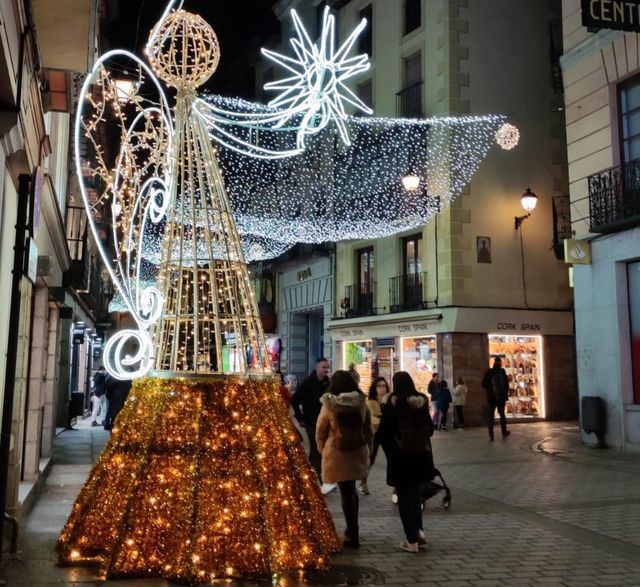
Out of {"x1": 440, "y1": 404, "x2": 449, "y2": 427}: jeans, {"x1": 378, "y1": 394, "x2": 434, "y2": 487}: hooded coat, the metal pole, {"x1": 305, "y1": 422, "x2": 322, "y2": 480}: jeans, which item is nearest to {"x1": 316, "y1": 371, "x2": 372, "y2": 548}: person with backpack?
{"x1": 378, "y1": 394, "x2": 434, "y2": 487}: hooded coat

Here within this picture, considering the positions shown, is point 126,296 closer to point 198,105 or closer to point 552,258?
point 198,105

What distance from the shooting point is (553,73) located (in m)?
21.5

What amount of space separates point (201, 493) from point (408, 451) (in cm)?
191

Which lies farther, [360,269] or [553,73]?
[360,269]

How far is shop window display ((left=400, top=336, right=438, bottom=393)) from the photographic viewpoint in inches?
832

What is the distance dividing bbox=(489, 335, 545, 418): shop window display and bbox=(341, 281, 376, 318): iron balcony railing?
456cm

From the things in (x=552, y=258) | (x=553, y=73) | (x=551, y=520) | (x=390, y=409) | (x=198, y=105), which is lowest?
(x=551, y=520)

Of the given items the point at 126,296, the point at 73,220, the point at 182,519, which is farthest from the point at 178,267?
the point at 73,220

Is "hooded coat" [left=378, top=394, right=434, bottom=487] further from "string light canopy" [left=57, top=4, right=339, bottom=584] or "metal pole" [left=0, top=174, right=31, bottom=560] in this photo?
"metal pole" [left=0, top=174, right=31, bottom=560]

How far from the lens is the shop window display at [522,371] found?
822 inches

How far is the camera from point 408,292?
862 inches

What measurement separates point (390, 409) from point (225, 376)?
168 centimetres

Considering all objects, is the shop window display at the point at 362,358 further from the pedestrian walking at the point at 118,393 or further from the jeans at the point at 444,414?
the pedestrian walking at the point at 118,393

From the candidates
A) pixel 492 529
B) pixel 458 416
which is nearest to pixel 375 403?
pixel 492 529
